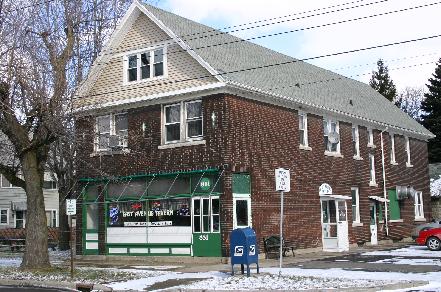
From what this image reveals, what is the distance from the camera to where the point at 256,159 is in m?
24.4

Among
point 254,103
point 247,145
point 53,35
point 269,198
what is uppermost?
point 53,35

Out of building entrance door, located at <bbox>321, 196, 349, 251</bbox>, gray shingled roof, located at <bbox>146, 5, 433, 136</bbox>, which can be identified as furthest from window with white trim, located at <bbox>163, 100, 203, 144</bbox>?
building entrance door, located at <bbox>321, 196, 349, 251</bbox>

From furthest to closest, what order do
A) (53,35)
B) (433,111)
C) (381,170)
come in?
(433,111)
(381,170)
(53,35)

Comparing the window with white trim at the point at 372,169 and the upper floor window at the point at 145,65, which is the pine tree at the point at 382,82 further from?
the upper floor window at the point at 145,65

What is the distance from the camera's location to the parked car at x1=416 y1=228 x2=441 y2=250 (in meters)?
27.1

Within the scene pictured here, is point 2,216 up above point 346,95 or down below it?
below

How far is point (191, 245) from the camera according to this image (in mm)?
23750

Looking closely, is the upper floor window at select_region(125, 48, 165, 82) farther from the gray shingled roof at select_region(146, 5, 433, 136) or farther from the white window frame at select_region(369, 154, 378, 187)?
the white window frame at select_region(369, 154, 378, 187)

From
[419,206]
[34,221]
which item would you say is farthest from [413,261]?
[419,206]

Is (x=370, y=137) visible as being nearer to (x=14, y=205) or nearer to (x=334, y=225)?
(x=334, y=225)

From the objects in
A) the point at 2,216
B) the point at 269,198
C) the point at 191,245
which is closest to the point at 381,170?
the point at 269,198

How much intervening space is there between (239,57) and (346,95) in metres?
9.48

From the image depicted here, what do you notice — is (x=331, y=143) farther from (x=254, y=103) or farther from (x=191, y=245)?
(x=191, y=245)

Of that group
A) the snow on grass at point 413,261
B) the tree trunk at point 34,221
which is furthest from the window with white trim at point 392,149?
the tree trunk at point 34,221
